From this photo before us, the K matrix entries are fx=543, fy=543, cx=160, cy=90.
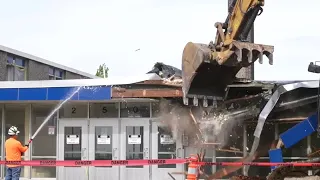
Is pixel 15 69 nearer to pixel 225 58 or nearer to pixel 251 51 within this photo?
pixel 225 58

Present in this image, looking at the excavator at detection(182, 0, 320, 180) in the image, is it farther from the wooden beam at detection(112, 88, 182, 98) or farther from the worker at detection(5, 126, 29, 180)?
the worker at detection(5, 126, 29, 180)

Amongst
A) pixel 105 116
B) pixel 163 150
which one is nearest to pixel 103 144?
pixel 105 116

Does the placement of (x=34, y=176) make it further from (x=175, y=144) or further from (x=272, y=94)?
(x=272, y=94)

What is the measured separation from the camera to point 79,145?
16656 mm

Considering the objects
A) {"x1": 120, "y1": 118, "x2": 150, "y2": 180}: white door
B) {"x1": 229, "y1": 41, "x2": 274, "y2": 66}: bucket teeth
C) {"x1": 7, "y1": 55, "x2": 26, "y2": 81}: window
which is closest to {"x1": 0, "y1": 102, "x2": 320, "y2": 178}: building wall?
{"x1": 120, "y1": 118, "x2": 150, "y2": 180}: white door

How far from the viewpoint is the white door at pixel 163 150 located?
51.1 ft

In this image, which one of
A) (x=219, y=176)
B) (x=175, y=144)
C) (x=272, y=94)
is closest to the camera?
(x=272, y=94)

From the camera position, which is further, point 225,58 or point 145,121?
point 145,121

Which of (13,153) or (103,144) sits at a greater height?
(103,144)

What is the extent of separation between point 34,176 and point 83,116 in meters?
2.66

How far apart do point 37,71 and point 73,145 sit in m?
13.8

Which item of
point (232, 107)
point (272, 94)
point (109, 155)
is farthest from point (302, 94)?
point (109, 155)

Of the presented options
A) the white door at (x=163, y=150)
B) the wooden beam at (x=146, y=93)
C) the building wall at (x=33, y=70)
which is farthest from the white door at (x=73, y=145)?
the building wall at (x=33, y=70)

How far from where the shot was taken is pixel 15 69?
27812mm
